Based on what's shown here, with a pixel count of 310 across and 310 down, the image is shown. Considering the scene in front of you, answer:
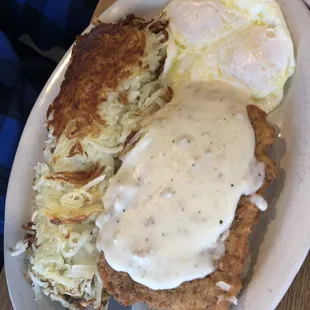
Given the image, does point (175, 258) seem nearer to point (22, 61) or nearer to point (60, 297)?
point (60, 297)

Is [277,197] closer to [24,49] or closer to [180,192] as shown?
[180,192]

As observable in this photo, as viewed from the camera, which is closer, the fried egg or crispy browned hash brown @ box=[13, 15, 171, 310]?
the fried egg

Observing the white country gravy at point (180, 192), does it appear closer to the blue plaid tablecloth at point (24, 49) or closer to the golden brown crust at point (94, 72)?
the golden brown crust at point (94, 72)

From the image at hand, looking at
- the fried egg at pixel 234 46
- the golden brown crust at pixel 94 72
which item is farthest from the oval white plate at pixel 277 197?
the golden brown crust at pixel 94 72

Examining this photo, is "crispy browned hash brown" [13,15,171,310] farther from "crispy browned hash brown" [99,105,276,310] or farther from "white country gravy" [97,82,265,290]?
"crispy browned hash brown" [99,105,276,310]

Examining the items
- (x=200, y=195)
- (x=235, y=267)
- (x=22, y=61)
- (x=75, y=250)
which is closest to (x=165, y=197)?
(x=200, y=195)

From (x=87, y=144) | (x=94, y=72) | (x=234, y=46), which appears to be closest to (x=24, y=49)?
(x=94, y=72)

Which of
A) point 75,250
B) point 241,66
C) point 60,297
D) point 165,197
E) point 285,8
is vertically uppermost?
point 285,8

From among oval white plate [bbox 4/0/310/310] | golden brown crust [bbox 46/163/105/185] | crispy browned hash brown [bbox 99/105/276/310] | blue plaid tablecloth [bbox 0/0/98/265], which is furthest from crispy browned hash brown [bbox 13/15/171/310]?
blue plaid tablecloth [bbox 0/0/98/265]
